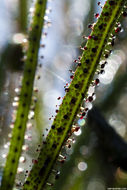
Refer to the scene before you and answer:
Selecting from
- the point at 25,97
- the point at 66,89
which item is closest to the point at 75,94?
the point at 66,89

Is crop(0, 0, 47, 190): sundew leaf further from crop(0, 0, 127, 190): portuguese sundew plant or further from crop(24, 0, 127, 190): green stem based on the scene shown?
crop(24, 0, 127, 190): green stem

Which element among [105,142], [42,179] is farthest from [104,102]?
[42,179]

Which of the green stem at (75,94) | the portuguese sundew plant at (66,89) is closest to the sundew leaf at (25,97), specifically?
the portuguese sundew plant at (66,89)

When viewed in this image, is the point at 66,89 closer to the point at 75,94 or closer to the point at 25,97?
the point at 75,94
